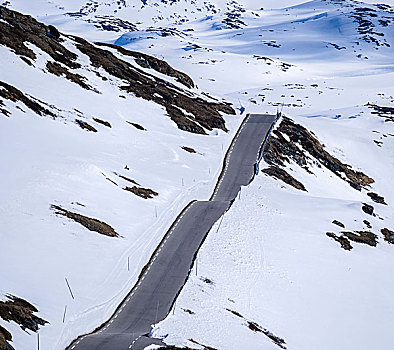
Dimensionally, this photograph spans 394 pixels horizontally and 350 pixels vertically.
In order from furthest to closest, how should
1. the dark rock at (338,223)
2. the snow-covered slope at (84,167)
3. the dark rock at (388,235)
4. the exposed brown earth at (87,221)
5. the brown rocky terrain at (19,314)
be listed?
the dark rock at (388,235)
the dark rock at (338,223)
the exposed brown earth at (87,221)
the snow-covered slope at (84,167)
the brown rocky terrain at (19,314)

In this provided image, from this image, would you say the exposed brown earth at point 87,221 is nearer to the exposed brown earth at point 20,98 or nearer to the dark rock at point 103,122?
the exposed brown earth at point 20,98

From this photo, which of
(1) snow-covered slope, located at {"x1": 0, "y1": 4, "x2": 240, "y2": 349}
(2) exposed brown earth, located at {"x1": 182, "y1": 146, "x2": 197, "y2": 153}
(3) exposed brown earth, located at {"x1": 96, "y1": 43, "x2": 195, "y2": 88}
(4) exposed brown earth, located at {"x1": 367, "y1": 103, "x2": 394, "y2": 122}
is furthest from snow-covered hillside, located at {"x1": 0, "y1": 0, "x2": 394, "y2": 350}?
(4) exposed brown earth, located at {"x1": 367, "y1": 103, "x2": 394, "y2": 122}

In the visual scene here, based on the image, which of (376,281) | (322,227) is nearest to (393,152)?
(322,227)

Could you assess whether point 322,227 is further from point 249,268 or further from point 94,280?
point 94,280

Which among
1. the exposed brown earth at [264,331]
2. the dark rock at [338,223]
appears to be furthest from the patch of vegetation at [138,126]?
the exposed brown earth at [264,331]

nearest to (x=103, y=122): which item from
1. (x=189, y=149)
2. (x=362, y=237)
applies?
(x=189, y=149)

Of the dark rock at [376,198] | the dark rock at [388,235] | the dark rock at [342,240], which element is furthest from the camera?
the dark rock at [376,198]
